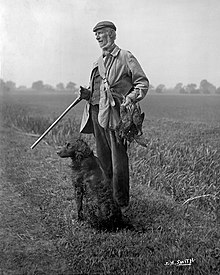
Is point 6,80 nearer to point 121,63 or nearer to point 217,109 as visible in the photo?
point 121,63

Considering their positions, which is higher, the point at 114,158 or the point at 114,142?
the point at 114,142

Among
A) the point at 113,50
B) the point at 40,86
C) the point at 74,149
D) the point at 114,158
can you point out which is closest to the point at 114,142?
the point at 114,158

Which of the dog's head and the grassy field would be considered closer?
the grassy field

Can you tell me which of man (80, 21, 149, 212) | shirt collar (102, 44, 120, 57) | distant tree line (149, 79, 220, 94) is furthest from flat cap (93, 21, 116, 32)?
distant tree line (149, 79, 220, 94)

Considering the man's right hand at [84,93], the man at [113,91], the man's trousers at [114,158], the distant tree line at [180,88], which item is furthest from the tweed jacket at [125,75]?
the distant tree line at [180,88]

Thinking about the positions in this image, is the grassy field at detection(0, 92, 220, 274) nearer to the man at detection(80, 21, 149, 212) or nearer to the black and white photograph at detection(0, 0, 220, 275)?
the black and white photograph at detection(0, 0, 220, 275)

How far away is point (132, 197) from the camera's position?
3625 millimetres

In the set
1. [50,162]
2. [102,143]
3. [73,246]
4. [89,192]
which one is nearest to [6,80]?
[50,162]

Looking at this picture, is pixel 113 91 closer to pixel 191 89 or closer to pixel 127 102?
pixel 127 102

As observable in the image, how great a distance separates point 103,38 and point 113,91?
1.21 feet

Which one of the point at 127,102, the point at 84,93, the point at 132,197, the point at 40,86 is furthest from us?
the point at 40,86

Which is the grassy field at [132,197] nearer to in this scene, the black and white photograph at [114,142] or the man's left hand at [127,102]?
the black and white photograph at [114,142]

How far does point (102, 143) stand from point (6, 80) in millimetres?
1109

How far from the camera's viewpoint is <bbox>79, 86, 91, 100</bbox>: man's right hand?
11.1 feet
